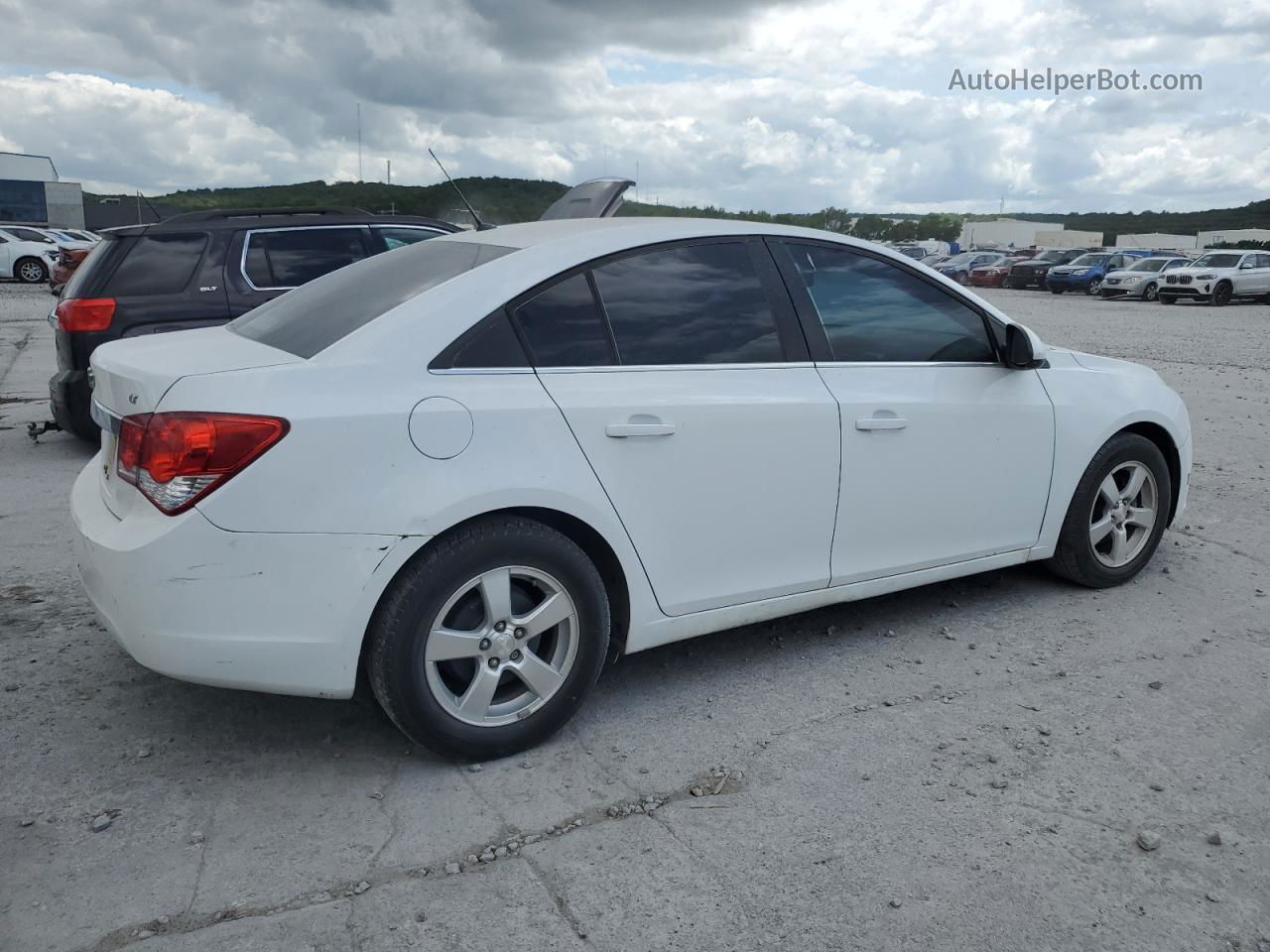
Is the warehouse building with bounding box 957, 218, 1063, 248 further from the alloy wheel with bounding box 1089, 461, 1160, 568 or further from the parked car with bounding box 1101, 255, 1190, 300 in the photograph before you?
the alloy wheel with bounding box 1089, 461, 1160, 568

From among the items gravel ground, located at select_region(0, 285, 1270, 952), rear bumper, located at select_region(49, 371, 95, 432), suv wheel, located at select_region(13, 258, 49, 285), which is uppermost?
rear bumper, located at select_region(49, 371, 95, 432)

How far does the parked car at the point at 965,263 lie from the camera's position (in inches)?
1758

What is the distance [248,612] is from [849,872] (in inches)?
66.5

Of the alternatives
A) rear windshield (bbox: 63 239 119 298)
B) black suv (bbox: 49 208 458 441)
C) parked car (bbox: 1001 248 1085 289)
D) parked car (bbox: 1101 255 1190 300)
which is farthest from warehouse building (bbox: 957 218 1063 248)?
rear windshield (bbox: 63 239 119 298)

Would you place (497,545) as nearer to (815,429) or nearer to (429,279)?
(429,279)

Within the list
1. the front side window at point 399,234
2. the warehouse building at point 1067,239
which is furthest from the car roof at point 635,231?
the warehouse building at point 1067,239

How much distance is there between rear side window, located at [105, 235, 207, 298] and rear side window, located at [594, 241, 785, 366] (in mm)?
4938

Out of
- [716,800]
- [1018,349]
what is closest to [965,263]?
[1018,349]

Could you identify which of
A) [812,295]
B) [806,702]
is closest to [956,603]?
[806,702]

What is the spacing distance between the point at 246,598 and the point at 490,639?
68 cm

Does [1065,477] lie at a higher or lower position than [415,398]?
lower

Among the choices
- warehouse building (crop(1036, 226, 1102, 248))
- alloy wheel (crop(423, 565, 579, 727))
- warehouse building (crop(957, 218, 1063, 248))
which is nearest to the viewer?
alloy wheel (crop(423, 565, 579, 727))

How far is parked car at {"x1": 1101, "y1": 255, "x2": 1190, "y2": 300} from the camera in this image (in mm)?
33031

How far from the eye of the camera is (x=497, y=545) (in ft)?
10.2
